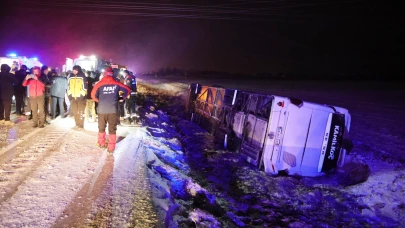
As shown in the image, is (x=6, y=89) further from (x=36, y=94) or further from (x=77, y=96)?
(x=77, y=96)

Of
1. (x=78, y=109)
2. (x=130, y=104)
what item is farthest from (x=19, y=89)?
(x=130, y=104)

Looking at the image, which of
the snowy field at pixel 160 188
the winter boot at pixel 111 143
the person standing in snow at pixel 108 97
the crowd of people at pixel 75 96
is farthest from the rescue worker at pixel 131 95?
the person standing in snow at pixel 108 97

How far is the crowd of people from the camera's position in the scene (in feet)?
20.7

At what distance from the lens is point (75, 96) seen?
8.54m

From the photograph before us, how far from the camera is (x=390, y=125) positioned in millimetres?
13711

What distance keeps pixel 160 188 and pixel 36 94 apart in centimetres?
520

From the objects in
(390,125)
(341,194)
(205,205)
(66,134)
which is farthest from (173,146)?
(390,125)

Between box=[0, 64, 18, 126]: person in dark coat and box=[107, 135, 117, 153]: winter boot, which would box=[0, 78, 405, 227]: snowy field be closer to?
box=[107, 135, 117, 153]: winter boot

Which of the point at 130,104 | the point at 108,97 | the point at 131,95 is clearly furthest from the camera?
the point at 130,104

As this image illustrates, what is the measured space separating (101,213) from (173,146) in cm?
433

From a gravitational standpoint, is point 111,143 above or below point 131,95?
below

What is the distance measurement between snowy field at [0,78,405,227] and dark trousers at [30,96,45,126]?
0.33 metres

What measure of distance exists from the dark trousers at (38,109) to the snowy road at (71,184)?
110cm

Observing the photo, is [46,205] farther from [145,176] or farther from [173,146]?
[173,146]
